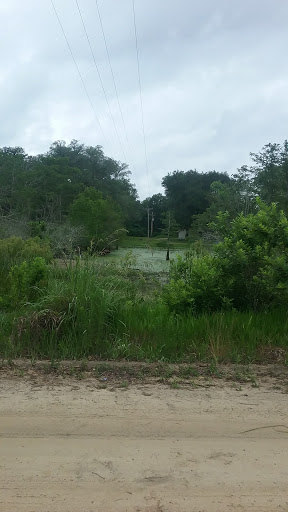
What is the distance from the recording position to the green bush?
7379 millimetres

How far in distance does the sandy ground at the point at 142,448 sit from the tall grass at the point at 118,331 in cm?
97

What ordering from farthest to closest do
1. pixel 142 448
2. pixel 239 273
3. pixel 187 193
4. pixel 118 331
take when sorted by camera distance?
pixel 187 193 < pixel 239 273 < pixel 118 331 < pixel 142 448

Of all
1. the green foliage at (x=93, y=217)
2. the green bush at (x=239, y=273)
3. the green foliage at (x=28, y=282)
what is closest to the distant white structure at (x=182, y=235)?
the green foliage at (x=93, y=217)

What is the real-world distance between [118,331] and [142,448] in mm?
3029

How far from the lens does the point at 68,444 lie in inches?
143

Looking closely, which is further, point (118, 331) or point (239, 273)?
point (239, 273)

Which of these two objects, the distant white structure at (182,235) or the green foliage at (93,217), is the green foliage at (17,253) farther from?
the distant white structure at (182,235)

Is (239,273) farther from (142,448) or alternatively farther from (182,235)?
(182,235)

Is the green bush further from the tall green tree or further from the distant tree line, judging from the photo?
the tall green tree

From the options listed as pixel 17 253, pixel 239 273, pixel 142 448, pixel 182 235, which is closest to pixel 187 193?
pixel 182 235

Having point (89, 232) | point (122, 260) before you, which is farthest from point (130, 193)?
point (122, 260)

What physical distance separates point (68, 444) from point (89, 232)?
23694 mm

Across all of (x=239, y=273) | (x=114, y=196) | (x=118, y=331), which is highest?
(x=114, y=196)

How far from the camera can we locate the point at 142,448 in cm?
358
